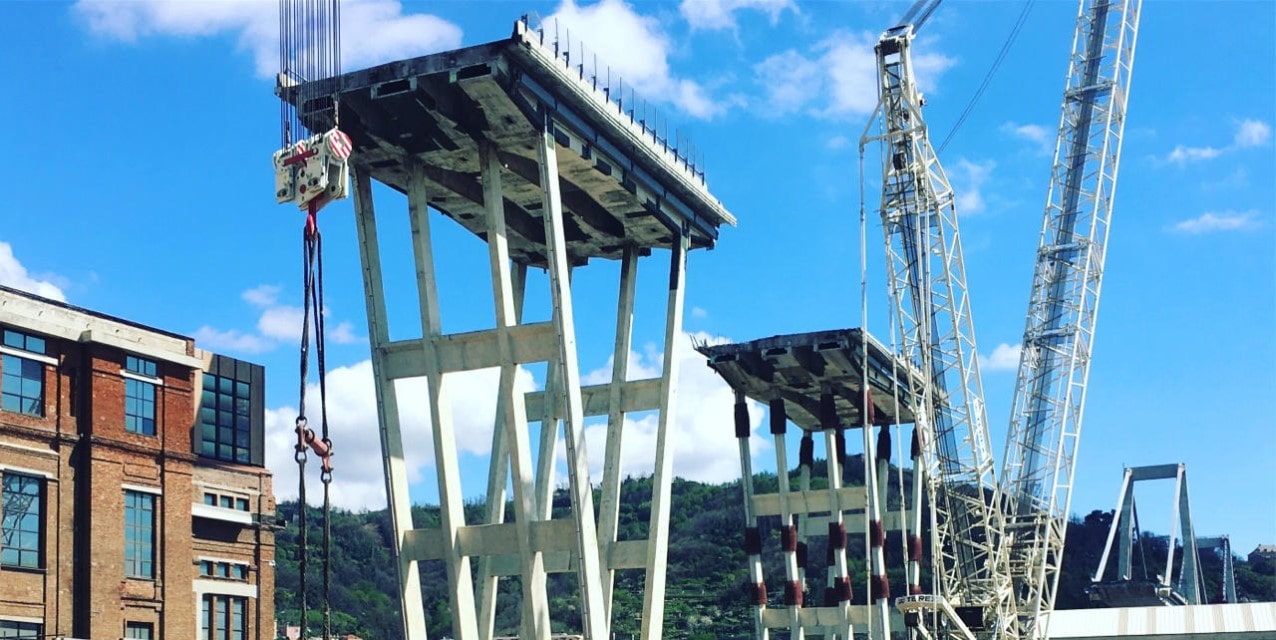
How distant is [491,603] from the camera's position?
63500 mm

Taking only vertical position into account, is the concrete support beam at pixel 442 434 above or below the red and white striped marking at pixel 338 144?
below

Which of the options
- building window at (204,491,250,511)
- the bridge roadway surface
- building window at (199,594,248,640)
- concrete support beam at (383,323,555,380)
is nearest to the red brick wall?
building window at (199,594,248,640)

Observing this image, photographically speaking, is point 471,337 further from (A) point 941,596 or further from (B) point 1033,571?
(B) point 1033,571

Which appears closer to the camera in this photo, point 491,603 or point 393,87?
point 393,87

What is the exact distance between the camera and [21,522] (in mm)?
59125

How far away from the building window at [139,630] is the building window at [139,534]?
187 centimetres

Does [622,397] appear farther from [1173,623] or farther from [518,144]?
[1173,623]

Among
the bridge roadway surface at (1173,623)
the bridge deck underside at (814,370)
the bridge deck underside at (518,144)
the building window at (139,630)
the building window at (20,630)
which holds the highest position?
the bridge deck underside at (518,144)

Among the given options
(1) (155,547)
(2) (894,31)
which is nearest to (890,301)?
(2) (894,31)

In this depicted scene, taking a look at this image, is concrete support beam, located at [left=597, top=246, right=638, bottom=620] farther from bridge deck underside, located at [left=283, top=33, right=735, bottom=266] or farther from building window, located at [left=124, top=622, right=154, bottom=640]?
building window, located at [left=124, top=622, right=154, bottom=640]

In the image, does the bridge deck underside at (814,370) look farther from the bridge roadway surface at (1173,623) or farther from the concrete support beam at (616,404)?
the bridge roadway surface at (1173,623)

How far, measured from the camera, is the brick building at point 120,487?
5931 centimetres

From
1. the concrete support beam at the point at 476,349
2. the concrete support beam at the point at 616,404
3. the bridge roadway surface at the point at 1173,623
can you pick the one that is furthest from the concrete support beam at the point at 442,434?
the bridge roadway surface at the point at 1173,623

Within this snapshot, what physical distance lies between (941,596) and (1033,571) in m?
16.8
